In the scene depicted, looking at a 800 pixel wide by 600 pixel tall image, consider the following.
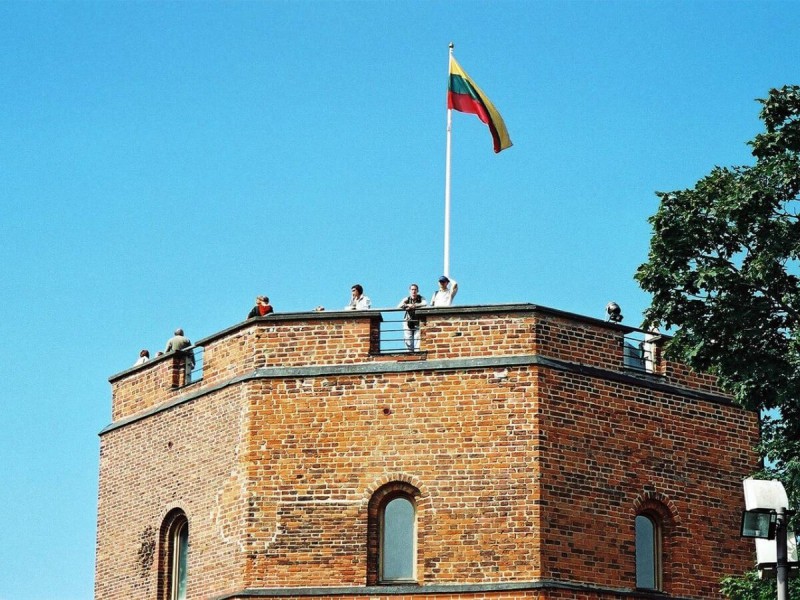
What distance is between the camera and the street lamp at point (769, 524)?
15500mm

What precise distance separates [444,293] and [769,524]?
10825 mm

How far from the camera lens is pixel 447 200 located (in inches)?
1110

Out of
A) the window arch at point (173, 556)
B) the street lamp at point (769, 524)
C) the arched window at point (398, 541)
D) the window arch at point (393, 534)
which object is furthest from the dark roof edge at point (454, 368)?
the street lamp at point (769, 524)

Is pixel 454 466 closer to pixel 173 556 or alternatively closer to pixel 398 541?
Answer: pixel 398 541

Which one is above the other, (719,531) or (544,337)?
(544,337)

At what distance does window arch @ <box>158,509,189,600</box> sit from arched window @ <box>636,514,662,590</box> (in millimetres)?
7510

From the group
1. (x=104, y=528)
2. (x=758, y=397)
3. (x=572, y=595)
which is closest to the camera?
(x=572, y=595)

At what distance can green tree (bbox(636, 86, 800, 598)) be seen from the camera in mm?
24719

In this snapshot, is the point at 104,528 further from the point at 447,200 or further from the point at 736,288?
the point at 736,288

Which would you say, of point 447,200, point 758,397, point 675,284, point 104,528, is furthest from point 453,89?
point 104,528

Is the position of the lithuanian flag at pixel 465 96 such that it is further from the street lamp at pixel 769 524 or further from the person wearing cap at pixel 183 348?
the street lamp at pixel 769 524

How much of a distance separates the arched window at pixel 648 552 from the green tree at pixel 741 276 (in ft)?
3.88

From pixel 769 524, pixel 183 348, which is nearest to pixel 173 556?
pixel 183 348

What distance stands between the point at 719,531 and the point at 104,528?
10.8 meters
